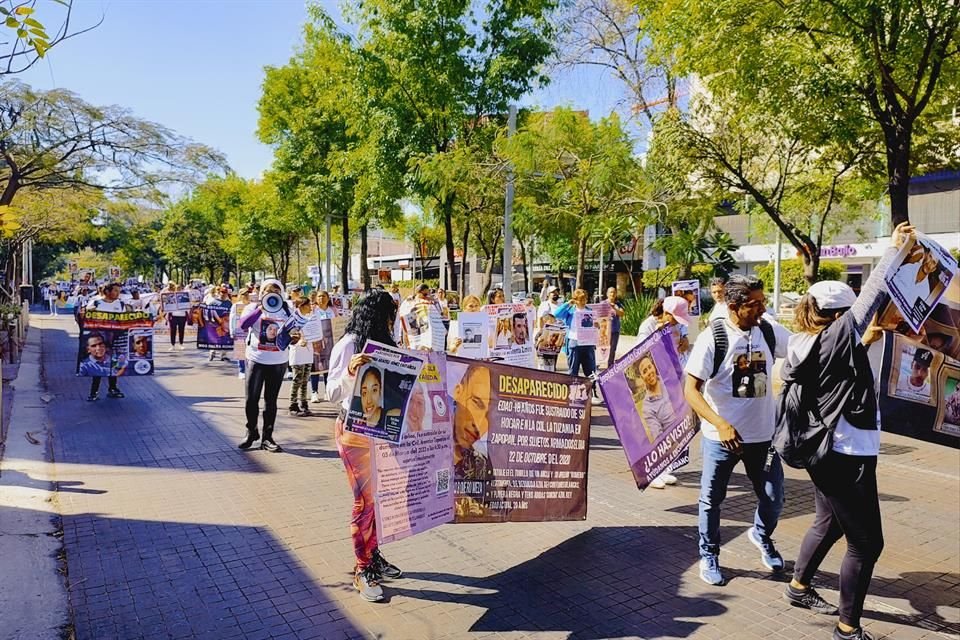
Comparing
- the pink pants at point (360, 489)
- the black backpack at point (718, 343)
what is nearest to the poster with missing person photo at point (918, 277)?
the black backpack at point (718, 343)

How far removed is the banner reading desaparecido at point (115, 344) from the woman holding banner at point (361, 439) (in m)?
8.24

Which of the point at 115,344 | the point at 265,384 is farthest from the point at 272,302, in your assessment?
the point at 115,344

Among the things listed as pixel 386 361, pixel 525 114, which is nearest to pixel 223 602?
pixel 386 361

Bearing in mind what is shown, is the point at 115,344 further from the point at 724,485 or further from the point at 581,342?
the point at 724,485

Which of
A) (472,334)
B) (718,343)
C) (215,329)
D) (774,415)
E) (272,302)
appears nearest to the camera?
(718,343)

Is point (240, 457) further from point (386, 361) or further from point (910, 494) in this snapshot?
point (910, 494)

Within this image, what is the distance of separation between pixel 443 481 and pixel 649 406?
1766 millimetres

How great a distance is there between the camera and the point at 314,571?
15.5 ft

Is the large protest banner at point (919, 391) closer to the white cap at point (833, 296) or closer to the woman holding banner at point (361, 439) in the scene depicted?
the white cap at point (833, 296)

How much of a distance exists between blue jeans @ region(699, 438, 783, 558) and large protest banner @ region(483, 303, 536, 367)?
6.27 m

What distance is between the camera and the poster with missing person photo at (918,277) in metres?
3.80

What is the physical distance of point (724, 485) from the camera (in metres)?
4.45

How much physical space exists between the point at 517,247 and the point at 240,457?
4213 cm

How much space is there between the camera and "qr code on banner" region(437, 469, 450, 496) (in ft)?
14.9
